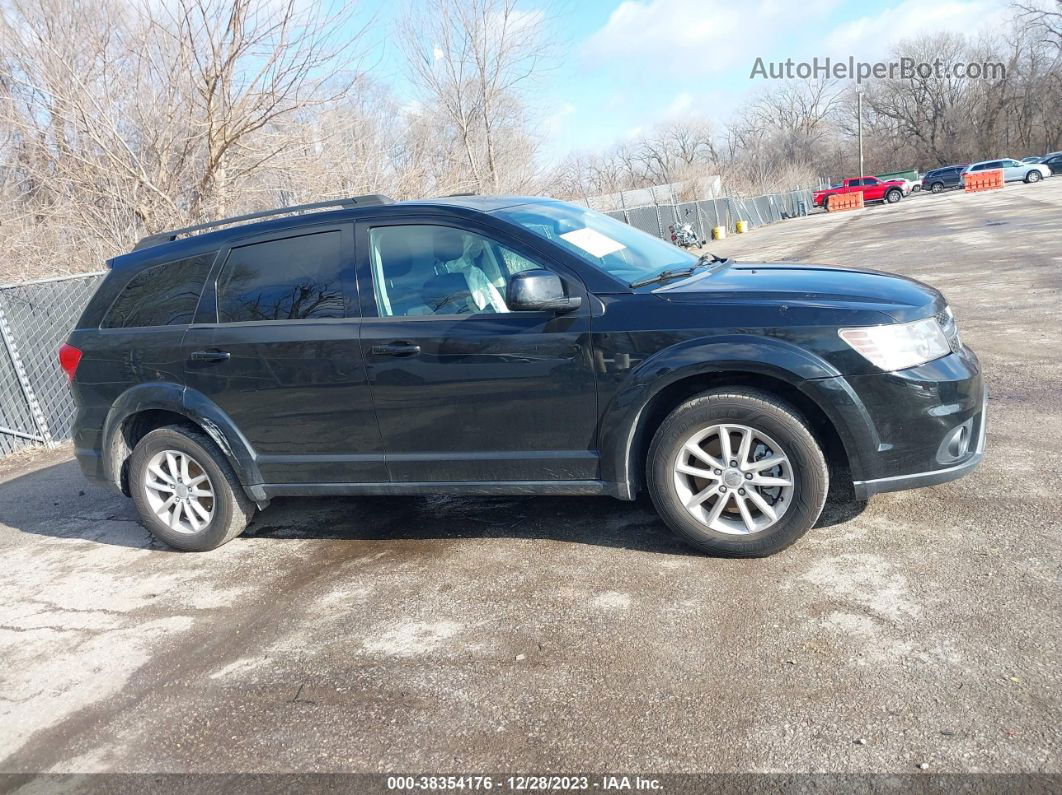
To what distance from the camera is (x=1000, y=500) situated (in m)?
4.19

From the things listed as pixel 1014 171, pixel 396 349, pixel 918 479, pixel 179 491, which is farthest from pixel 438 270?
pixel 1014 171

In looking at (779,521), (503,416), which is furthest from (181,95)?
(779,521)

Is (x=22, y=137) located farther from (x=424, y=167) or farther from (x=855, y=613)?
(x=855, y=613)

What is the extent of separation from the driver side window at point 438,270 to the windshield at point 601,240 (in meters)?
0.23

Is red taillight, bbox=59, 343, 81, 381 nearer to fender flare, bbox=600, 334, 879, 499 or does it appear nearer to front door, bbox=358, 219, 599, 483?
front door, bbox=358, 219, 599, 483

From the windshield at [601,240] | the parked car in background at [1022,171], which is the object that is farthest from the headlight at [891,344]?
the parked car in background at [1022,171]

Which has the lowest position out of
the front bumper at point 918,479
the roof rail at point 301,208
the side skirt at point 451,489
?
the front bumper at point 918,479

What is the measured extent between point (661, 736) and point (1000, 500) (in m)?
2.51

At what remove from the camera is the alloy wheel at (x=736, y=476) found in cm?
381

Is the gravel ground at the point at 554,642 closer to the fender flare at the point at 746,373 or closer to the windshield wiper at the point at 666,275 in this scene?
the fender flare at the point at 746,373

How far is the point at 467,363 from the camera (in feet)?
13.7

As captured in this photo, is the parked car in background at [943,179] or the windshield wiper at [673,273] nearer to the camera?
the windshield wiper at [673,273]

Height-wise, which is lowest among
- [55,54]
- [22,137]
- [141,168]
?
[141,168]

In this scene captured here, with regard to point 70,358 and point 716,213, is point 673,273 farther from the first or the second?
point 716,213
